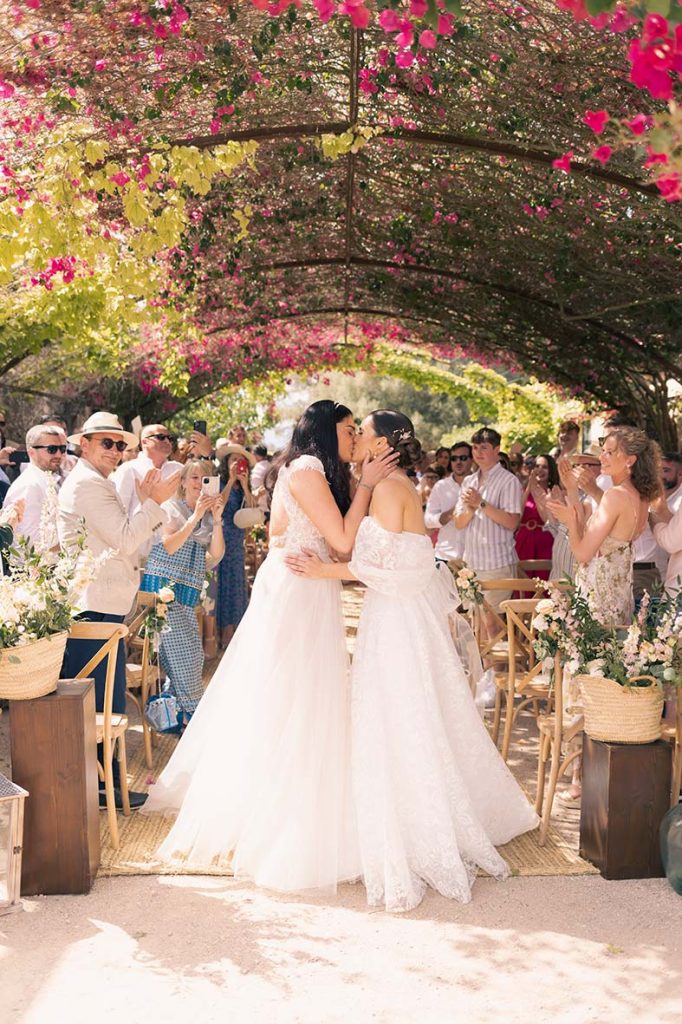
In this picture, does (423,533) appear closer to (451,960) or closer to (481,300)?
(451,960)

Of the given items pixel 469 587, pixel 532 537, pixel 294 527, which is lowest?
pixel 469 587

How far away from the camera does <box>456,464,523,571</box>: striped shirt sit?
701cm

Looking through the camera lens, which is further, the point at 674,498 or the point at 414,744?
the point at 674,498

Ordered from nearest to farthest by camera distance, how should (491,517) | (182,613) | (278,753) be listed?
(278,753)
(182,613)
(491,517)

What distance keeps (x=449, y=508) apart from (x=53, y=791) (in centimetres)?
477

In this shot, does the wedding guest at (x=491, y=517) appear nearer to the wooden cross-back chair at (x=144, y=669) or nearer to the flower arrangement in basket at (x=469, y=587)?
the flower arrangement in basket at (x=469, y=587)

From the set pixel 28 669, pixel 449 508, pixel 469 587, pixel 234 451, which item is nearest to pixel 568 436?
pixel 449 508

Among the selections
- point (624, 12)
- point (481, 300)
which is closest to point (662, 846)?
point (624, 12)

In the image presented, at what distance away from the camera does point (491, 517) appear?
696cm

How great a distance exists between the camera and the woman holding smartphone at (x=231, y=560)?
8.92m

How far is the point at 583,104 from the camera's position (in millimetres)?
6105

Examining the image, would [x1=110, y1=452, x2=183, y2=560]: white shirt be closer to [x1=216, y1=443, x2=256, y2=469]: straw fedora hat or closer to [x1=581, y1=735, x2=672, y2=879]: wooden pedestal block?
[x1=216, y1=443, x2=256, y2=469]: straw fedora hat

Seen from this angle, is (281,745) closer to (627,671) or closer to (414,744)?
(414,744)

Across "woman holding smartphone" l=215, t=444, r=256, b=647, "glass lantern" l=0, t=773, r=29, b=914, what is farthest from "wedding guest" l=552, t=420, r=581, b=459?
"glass lantern" l=0, t=773, r=29, b=914
